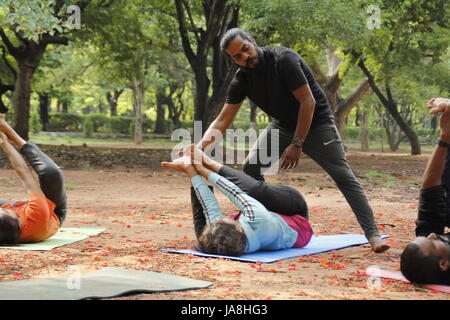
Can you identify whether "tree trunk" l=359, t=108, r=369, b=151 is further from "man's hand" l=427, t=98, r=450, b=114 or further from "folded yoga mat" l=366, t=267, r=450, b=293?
"man's hand" l=427, t=98, r=450, b=114

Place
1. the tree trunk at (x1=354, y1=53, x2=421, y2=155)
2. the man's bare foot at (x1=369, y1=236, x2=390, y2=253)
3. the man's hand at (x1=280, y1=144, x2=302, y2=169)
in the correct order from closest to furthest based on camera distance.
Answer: the man's bare foot at (x1=369, y1=236, x2=390, y2=253) < the man's hand at (x1=280, y1=144, x2=302, y2=169) < the tree trunk at (x1=354, y1=53, x2=421, y2=155)

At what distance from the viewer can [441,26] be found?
754 inches

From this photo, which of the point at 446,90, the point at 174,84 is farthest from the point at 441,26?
the point at 174,84

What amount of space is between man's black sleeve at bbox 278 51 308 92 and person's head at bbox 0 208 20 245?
2.88 meters

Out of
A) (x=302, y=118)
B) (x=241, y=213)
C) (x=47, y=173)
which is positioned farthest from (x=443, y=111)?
(x=47, y=173)

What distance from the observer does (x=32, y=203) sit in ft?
18.2

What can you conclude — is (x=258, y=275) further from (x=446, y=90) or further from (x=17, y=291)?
(x=446, y=90)

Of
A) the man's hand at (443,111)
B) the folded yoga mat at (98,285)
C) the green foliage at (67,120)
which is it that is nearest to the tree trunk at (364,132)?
the green foliage at (67,120)

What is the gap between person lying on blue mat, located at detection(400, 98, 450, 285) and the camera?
4086 mm

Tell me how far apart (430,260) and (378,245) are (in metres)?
1.36

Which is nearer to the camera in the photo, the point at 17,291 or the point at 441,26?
the point at 17,291

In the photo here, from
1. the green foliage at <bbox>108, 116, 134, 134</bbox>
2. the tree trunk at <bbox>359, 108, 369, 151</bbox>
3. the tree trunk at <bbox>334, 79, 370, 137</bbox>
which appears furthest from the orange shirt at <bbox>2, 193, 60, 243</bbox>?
the green foliage at <bbox>108, 116, 134, 134</bbox>

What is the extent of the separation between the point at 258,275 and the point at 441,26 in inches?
669

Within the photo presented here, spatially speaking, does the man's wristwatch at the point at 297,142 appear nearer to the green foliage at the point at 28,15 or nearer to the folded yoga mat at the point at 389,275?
the folded yoga mat at the point at 389,275
